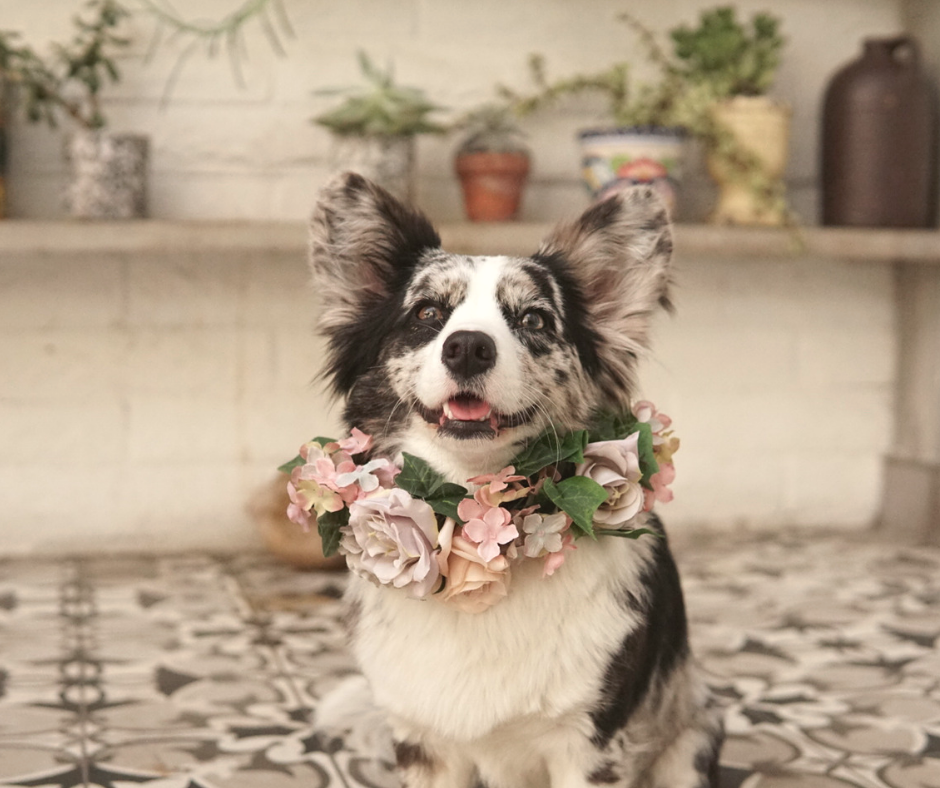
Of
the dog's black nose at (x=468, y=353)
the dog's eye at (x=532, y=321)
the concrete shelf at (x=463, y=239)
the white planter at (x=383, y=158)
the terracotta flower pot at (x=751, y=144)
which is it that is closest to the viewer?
the dog's black nose at (x=468, y=353)

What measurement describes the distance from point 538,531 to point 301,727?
76 centimetres

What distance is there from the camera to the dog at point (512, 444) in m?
1.27

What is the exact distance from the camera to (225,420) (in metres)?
3.01

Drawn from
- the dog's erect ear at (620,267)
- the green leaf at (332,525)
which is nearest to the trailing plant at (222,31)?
the dog's erect ear at (620,267)

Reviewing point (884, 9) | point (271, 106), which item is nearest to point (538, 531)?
point (271, 106)

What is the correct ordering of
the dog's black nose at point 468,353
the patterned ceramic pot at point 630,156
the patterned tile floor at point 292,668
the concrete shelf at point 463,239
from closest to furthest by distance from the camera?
1. the dog's black nose at point 468,353
2. the patterned tile floor at point 292,668
3. the concrete shelf at point 463,239
4. the patterned ceramic pot at point 630,156

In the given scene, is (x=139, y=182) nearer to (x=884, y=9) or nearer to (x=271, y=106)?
(x=271, y=106)

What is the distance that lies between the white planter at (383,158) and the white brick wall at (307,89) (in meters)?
0.29

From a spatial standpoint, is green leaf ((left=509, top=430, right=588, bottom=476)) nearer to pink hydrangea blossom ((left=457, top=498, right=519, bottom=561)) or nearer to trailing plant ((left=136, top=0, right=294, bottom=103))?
pink hydrangea blossom ((left=457, top=498, right=519, bottom=561))

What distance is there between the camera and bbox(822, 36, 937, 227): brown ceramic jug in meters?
2.94

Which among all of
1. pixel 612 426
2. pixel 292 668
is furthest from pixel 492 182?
pixel 612 426

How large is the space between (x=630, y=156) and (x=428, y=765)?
6.07ft

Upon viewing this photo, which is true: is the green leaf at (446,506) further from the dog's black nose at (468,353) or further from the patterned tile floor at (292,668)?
the patterned tile floor at (292,668)

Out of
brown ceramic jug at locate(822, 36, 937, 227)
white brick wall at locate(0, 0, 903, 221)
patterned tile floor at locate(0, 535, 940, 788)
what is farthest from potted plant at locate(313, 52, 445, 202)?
brown ceramic jug at locate(822, 36, 937, 227)
